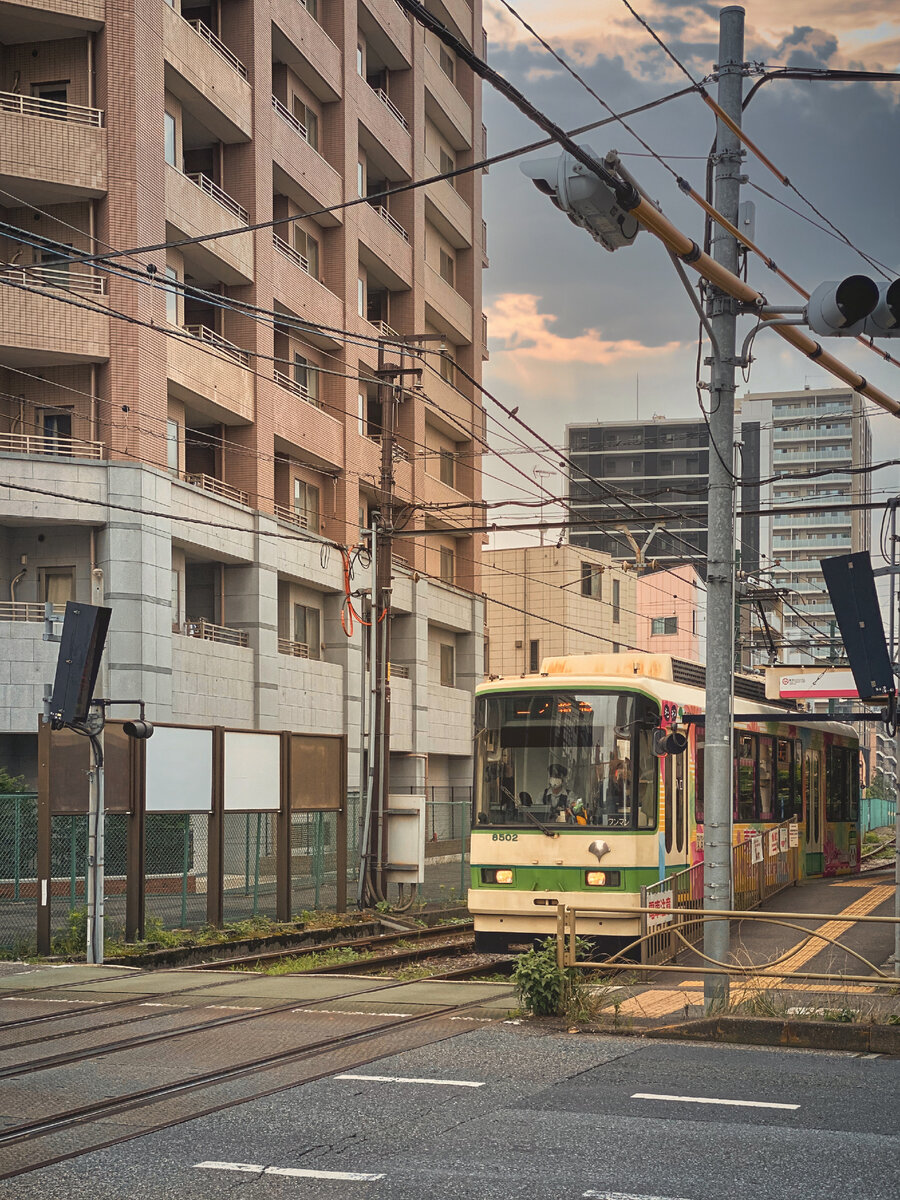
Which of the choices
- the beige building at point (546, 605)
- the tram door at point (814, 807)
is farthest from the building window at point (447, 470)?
the tram door at point (814, 807)

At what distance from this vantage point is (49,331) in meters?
31.8

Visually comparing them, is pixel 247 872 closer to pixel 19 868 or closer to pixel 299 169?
pixel 19 868

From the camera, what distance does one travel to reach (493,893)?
1802cm

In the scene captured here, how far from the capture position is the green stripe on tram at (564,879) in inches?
687

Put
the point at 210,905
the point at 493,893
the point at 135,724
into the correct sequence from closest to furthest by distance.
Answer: the point at 493,893 < the point at 135,724 < the point at 210,905

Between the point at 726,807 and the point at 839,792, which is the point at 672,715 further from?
the point at 839,792

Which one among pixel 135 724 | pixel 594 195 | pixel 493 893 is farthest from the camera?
pixel 135 724

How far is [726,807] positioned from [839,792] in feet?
69.3

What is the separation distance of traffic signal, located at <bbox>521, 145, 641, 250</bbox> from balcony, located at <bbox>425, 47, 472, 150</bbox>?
1766 inches

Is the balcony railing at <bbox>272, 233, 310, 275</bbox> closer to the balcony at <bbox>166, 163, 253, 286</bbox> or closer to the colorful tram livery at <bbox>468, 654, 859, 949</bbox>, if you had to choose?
the balcony at <bbox>166, 163, 253, 286</bbox>

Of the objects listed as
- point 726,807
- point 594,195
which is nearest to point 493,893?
point 726,807

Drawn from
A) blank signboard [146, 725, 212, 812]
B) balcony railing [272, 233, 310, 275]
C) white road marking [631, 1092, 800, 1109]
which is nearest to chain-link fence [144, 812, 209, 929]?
blank signboard [146, 725, 212, 812]

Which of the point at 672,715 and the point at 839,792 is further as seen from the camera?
the point at 839,792

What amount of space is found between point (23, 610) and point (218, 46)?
1598 centimetres
